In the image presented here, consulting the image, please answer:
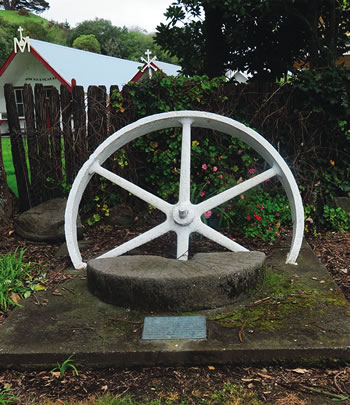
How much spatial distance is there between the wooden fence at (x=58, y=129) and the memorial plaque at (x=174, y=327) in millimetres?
2826

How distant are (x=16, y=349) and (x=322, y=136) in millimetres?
4077

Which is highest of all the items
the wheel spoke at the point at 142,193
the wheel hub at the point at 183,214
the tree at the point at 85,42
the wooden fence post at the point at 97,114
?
the tree at the point at 85,42

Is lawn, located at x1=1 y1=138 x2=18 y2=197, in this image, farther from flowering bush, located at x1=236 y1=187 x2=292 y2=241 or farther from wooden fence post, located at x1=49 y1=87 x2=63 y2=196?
flowering bush, located at x1=236 y1=187 x2=292 y2=241

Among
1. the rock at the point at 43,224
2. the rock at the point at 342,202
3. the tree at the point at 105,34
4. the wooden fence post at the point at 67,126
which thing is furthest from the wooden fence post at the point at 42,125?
the tree at the point at 105,34

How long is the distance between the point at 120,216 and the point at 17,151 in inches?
60.2

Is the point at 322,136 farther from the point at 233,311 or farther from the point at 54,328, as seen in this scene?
the point at 54,328

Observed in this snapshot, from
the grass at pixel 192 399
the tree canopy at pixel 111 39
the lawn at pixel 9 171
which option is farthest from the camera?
the tree canopy at pixel 111 39

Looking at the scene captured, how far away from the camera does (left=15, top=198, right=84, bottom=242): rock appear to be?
4.94m

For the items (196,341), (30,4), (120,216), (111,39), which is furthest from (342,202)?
(30,4)

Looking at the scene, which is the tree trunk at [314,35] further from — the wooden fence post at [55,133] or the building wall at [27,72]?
the building wall at [27,72]

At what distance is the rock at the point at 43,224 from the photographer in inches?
194

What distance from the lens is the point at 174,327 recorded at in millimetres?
2842

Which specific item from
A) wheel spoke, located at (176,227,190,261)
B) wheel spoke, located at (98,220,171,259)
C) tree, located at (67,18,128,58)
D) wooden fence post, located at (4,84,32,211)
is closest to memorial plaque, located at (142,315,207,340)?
wheel spoke, located at (176,227,190,261)

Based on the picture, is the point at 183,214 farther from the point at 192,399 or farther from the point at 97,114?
the point at 97,114
